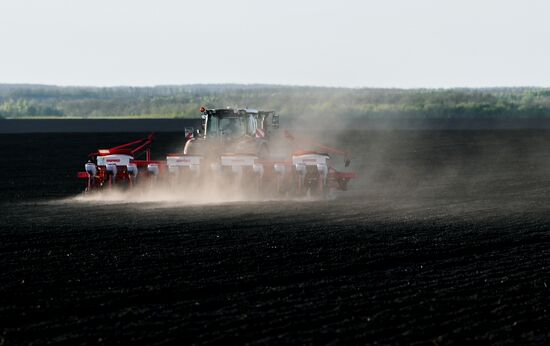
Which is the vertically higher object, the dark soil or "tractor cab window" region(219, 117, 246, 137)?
"tractor cab window" region(219, 117, 246, 137)

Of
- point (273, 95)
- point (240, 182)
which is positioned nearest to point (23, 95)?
point (273, 95)

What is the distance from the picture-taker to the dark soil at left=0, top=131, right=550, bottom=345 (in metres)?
10.3

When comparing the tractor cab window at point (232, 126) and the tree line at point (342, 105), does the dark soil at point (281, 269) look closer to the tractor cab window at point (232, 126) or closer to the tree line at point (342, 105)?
the tractor cab window at point (232, 126)

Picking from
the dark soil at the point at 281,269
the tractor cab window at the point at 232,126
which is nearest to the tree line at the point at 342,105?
the tractor cab window at the point at 232,126

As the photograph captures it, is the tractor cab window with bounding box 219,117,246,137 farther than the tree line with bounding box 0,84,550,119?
No

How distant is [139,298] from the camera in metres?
11.7

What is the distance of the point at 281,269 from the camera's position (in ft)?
44.5

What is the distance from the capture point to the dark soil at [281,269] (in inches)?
407

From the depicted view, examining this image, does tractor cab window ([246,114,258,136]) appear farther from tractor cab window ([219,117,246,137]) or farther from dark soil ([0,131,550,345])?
dark soil ([0,131,550,345])

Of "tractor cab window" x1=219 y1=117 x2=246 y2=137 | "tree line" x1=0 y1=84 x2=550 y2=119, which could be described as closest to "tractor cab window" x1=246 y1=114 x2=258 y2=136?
"tractor cab window" x1=219 y1=117 x2=246 y2=137

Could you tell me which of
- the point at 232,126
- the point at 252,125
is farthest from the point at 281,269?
the point at 232,126

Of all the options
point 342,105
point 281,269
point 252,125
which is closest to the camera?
point 281,269

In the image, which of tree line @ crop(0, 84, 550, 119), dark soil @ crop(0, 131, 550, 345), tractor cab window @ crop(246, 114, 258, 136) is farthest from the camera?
tree line @ crop(0, 84, 550, 119)

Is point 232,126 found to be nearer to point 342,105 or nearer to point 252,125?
point 252,125
